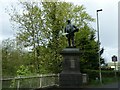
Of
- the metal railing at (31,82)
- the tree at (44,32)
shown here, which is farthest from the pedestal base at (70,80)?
the tree at (44,32)

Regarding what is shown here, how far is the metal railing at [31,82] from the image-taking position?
10484mm

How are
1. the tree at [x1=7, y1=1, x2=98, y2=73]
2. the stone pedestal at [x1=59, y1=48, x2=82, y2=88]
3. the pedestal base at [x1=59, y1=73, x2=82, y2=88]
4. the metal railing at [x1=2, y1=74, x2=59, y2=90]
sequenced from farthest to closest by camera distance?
the tree at [x1=7, y1=1, x2=98, y2=73], the stone pedestal at [x1=59, y1=48, x2=82, y2=88], the pedestal base at [x1=59, y1=73, x2=82, y2=88], the metal railing at [x1=2, y1=74, x2=59, y2=90]

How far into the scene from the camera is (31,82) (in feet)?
43.1

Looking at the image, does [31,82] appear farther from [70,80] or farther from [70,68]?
[70,68]

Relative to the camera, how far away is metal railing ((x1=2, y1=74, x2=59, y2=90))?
1048cm

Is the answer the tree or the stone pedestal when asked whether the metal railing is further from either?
the tree

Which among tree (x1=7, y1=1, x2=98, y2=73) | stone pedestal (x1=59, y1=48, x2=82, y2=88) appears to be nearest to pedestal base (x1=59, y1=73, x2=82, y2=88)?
stone pedestal (x1=59, y1=48, x2=82, y2=88)

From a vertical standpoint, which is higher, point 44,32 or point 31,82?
point 44,32

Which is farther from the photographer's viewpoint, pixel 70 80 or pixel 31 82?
pixel 70 80

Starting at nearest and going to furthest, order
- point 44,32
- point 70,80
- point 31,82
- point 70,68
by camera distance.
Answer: point 31,82, point 70,80, point 70,68, point 44,32

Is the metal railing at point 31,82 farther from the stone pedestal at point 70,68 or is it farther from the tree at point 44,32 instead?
the tree at point 44,32

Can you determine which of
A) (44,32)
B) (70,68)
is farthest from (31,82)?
(44,32)

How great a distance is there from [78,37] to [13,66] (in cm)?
985

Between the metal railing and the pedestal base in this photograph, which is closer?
the metal railing
